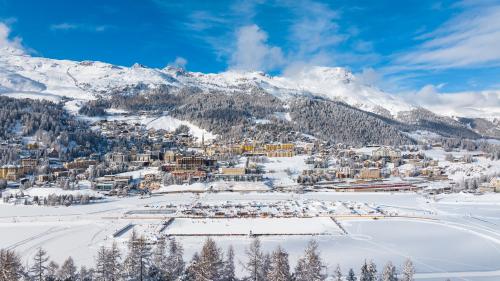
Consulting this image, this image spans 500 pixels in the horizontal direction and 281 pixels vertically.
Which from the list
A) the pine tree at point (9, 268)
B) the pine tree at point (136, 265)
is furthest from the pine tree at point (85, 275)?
the pine tree at point (9, 268)

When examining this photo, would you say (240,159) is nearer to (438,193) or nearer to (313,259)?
(438,193)

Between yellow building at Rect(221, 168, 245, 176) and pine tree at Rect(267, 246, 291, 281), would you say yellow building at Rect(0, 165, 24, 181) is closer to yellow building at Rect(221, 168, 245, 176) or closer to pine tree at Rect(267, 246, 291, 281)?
yellow building at Rect(221, 168, 245, 176)

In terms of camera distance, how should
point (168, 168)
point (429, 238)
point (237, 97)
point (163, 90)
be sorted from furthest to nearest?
point (163, 90) → point (237, 97) → point (168, 168) → point (429, 238)

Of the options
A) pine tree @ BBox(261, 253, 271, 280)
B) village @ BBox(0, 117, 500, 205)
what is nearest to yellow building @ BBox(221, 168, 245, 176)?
village @ BBox(0, 117, 500, 205)

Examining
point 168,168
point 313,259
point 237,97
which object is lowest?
point 313,259

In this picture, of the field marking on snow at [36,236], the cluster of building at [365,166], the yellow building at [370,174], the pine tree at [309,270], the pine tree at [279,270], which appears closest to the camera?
the pine tree at [279,270]

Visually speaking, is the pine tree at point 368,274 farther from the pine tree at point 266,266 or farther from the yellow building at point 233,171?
the yellow building at point 233,171

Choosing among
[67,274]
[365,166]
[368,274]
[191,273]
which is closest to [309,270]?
[368,274]

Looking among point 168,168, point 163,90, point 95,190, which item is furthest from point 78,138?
point 163,90
